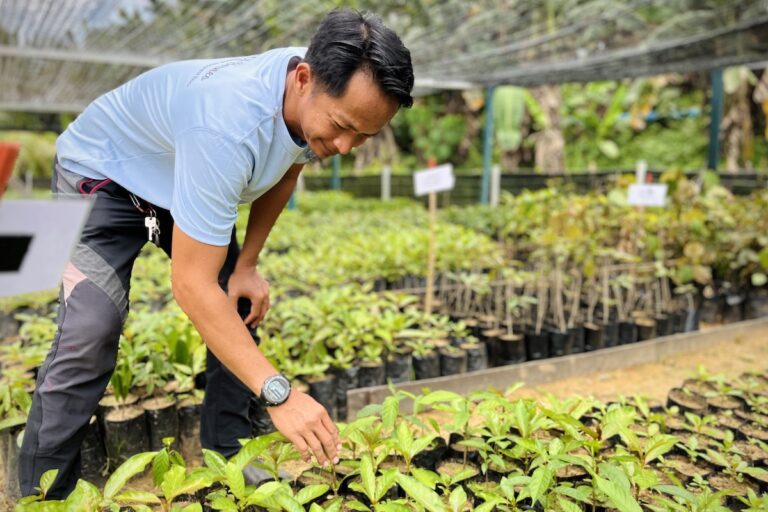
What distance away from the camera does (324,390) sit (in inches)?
101

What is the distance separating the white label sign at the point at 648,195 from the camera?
412 cm

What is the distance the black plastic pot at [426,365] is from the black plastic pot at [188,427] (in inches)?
41.9

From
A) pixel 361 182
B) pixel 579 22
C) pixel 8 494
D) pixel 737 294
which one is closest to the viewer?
pixel 8 494

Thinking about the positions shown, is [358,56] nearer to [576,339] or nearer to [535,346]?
[535,346]

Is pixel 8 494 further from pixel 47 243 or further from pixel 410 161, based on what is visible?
pixel 410 161

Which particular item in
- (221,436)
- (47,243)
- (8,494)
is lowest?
(8,494)

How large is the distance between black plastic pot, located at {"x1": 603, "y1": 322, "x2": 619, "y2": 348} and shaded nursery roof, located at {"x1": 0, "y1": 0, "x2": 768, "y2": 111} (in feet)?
7.48

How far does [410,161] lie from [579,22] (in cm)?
1187

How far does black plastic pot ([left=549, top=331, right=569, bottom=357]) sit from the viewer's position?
135 inches

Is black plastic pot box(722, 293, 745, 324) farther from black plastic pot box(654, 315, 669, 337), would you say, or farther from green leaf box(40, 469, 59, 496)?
green leaf box(40, 469, 59, 496)

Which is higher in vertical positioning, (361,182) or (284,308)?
(361,182)

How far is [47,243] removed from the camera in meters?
0.72

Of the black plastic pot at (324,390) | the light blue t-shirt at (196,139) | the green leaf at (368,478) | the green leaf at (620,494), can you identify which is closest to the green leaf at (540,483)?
the green leaf at (620,494)

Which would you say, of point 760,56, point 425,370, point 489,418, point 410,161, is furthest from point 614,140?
point 489,418
